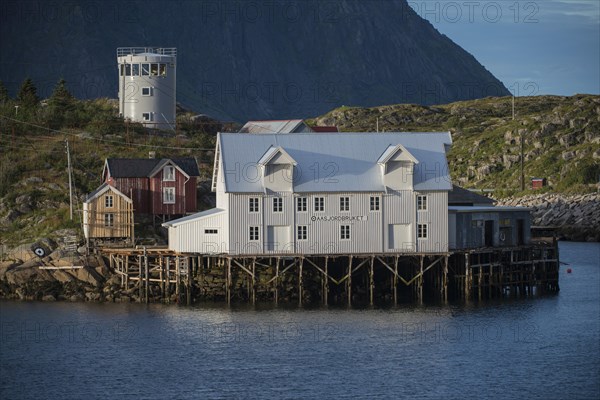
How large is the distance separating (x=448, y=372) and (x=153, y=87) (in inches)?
2053

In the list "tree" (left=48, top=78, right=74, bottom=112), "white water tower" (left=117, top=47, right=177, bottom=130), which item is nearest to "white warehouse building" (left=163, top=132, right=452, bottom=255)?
"white water tower" (left=117, top=47, right=177, bottom=130)

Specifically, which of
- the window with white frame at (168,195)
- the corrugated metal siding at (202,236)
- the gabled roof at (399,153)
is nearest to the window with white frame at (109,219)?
the window with white frame at (168,195)

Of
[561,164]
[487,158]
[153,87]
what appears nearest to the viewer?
[153,87]

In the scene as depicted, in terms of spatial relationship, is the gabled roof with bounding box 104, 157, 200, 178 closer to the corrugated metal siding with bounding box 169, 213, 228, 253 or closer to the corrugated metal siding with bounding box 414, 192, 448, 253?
the corrugated metal siding with bounding box 169, 213, 228, 253

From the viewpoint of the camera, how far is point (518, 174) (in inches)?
5615

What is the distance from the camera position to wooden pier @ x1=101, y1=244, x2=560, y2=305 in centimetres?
6900

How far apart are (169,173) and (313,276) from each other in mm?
13447

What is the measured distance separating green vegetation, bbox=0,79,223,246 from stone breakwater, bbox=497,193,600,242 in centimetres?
3408

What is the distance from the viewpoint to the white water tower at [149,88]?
99.8 metres

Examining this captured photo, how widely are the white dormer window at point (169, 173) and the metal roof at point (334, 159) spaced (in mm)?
8532

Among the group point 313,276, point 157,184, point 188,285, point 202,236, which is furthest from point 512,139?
point 188,285

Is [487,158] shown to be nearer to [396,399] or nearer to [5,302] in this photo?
Answer: [5,302]

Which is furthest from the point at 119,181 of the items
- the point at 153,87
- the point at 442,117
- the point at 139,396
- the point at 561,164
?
the point at 442,117

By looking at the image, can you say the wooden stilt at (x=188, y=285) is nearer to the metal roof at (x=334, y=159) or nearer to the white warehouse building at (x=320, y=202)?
the white warehouse building at (x=320, y=202)
